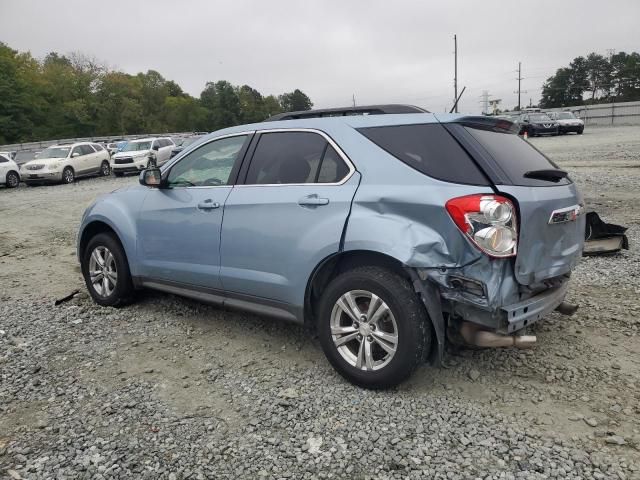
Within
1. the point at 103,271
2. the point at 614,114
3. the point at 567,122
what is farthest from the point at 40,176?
the point at 614,114

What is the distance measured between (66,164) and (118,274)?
18768mm

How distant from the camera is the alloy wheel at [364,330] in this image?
10.5 ft

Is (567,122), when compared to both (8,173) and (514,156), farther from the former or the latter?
(514,156)

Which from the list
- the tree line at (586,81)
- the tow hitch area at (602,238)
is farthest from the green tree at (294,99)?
the tow hitch area at (602,238)

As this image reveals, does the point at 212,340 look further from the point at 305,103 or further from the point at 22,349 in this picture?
the point at 305,103

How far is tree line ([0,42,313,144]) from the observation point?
6125 centimetres

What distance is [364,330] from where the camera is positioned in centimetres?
328

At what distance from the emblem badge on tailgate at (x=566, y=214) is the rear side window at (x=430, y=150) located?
1.75 feet

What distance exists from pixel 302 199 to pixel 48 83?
79937 millimetres

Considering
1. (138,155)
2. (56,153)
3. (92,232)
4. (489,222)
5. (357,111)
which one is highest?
(56,153)

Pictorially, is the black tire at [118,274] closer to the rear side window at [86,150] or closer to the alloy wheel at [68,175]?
the alloy wheel at [68,175]

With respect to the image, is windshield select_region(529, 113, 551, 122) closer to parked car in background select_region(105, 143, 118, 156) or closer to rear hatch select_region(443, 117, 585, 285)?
parked car in background select_region(105, 143, 118, 156)

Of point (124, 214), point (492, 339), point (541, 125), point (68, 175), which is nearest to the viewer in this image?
point (492, 339)

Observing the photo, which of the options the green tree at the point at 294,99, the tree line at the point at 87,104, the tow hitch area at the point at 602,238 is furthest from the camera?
the green tree at the point at 294,99
